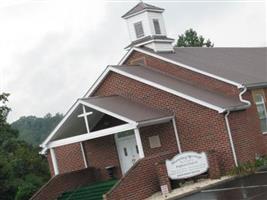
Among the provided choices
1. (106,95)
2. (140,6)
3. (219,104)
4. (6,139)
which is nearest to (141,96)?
(106,95)

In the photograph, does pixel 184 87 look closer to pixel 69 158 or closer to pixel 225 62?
pixel 225 62

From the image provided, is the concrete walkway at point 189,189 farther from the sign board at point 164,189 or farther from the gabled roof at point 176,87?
the gabled roof at point 176,87

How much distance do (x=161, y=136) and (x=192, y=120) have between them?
5.23 ft

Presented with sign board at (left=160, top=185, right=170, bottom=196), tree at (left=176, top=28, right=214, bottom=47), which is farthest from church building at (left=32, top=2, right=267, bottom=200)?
tree at (left=176, top=28, right=214, bottom=47)

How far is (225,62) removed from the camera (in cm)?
2722

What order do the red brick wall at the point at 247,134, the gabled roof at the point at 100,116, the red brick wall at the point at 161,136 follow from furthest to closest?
the red brick wall at the point at 161,136
the red brick wall at the point at 247,134
the gabled roof at the point at 100,116

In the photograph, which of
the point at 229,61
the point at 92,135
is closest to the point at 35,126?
the point at 229,61

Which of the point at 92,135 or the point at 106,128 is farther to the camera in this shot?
the point at 106,128

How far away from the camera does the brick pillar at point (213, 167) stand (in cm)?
1992

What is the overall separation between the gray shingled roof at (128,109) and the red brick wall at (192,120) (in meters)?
0.33

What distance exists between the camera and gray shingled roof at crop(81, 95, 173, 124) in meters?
21.3

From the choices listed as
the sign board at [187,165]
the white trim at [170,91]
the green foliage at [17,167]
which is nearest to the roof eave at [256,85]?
the white trim at [170,91]

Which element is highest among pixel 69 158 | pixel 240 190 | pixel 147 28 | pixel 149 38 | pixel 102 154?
pixel 147 28

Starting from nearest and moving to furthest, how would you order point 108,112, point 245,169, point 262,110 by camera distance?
1. point 245,169
2. point 108,112
3. point 262,110
